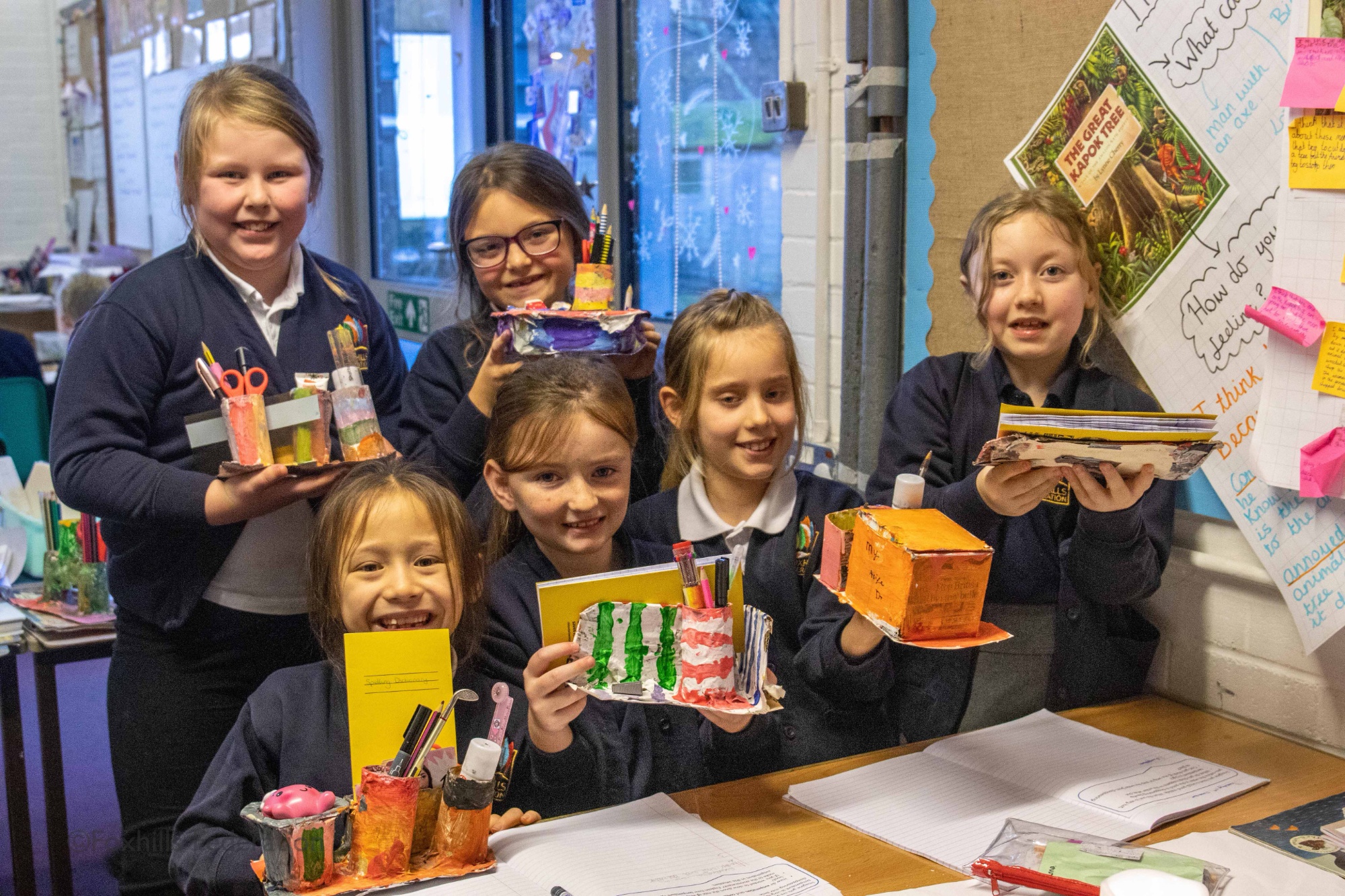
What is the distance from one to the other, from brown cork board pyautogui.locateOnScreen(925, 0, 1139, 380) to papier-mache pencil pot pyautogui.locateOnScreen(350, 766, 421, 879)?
1303 millimetres

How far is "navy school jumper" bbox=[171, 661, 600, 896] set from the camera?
1.26 m

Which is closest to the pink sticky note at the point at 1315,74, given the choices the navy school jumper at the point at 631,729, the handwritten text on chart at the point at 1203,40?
the handwritten text on chart at the point at 1203,40

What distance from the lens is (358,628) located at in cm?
145

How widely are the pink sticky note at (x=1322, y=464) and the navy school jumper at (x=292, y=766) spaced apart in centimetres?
103

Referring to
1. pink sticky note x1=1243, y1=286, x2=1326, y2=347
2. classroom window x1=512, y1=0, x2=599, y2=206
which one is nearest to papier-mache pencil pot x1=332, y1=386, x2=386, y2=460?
pink sticky note x1=1243, y1=286, x2=1326, y2=347

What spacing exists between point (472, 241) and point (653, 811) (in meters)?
0.99

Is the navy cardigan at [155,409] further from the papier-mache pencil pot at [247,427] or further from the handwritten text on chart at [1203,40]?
the handwritten text on chart at [1203,40]

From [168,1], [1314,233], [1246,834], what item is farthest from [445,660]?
[168,1]

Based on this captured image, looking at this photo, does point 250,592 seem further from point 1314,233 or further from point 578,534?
point 1314,233

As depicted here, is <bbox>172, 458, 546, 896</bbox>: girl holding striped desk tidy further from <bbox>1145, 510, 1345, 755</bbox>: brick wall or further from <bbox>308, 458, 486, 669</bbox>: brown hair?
<bbox>1145, 510, 1345, 755</bbox>: brick wall

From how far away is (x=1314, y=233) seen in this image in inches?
62.9

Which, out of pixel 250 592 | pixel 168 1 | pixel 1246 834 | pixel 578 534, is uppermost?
pixel 168 1

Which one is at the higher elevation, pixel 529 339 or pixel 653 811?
pixel 529 339

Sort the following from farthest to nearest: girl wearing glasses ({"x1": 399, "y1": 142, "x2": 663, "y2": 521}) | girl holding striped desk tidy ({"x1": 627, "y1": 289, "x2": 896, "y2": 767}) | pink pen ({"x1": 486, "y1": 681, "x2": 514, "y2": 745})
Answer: girl wearing glasses ({"x1": 399, "y1": 142, "x2": 663, "y2": 521}) → girl holding striped desk tidy ({"x1": 627, "y1": 289, "x2": 896, "y2": 767}) → pink pen ({"x1": 486, "y1": 681, "x2": 514, "y2": 745})
